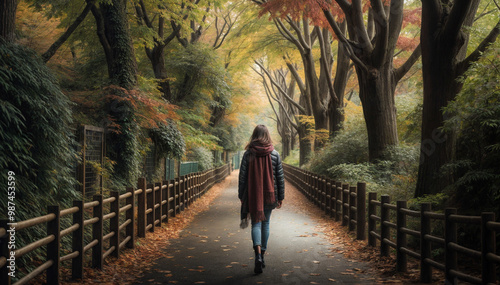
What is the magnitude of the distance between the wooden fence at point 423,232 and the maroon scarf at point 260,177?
196 centimetres

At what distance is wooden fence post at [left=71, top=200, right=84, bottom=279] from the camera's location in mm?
5258

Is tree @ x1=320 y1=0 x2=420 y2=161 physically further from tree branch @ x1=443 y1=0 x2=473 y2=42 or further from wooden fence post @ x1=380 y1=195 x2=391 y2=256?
wooden fence post @ x1=380 y1=195 x2=391 y2=256

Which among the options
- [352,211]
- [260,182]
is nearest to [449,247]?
[260,182]

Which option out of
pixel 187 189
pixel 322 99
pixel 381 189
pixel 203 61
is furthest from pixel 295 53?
pixel 381 189

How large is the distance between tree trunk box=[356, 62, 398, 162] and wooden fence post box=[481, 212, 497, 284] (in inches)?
331

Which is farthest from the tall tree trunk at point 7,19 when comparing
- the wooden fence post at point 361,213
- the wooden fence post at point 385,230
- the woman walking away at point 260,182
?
the wooden fence post at point 361,213

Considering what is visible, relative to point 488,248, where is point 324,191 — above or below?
below

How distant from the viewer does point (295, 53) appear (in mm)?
23578

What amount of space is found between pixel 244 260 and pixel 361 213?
2.96 meters

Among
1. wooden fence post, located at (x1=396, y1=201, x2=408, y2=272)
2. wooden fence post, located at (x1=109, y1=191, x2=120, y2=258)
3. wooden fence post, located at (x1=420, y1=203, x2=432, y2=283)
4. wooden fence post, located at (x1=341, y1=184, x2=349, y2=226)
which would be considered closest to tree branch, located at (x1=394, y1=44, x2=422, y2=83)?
wooden fence post, located at (x1=341, y1=184, x2=349, y2=226)

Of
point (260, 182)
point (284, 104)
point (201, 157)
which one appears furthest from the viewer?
point (284, 104)

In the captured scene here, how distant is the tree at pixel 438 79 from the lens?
8.41 m

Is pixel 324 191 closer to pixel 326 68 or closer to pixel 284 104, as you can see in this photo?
pixel 326 68

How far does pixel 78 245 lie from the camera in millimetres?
5309
